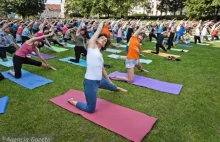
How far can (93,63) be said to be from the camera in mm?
3697

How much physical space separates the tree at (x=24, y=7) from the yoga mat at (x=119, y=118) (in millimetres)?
43195

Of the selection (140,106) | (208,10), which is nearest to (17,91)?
(140,106)

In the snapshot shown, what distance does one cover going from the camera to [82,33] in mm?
8148

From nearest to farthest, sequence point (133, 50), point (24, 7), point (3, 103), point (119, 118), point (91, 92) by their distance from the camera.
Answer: point (91, 92)
point (119, 118)
point (3, 103)
point (133, 50)
point (24, 7)

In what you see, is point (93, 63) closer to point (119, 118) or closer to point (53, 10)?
point (119, 118)

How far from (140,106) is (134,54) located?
2.03 metres

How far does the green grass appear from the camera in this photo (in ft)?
11.5

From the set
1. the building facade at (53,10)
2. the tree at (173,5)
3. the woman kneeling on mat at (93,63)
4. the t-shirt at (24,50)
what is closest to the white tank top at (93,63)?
the woman kneeling on mat at (93,63)

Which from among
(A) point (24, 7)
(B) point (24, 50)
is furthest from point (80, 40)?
(A) point (24, 7)

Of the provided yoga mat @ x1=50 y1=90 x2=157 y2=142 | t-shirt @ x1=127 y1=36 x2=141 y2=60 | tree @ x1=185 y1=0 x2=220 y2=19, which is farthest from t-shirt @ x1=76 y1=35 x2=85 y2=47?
tree @ x1=185 y1=0 x2=220 y2=19

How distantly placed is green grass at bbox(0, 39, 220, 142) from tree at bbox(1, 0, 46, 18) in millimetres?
39731

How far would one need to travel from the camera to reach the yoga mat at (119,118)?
3513mm

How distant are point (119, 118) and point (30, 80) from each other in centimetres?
331

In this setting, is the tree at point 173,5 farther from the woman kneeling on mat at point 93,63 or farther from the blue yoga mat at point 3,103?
the blue yoga mat at point 3,103
